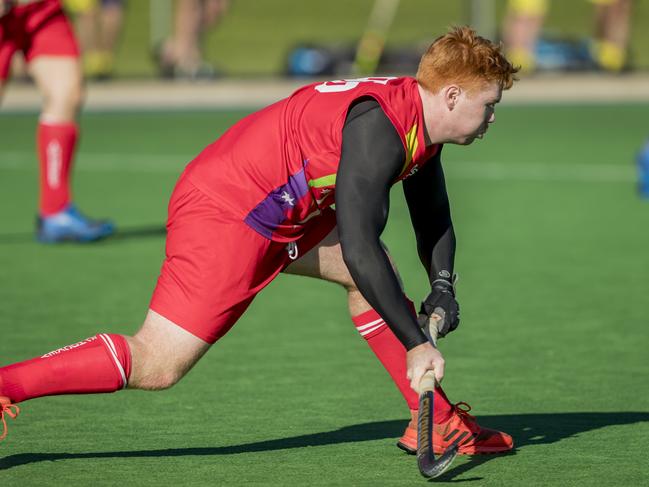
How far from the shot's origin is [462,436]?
4.92 metres

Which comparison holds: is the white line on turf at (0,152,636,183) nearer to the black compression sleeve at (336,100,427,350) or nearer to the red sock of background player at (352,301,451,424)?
the red sock of background player at (352,301,451,424)

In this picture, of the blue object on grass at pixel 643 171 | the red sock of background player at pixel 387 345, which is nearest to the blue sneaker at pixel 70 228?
the blue object on grass at pixel 643 171

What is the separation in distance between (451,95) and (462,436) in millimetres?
1132

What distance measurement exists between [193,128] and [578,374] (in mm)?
10852

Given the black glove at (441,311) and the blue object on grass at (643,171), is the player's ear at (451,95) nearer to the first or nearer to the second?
the black glove at (441,311)

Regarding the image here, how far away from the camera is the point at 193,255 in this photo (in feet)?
15.3

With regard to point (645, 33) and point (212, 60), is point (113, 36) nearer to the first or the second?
point (212, 60)

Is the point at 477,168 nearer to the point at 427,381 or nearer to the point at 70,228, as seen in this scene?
the point at 70,228

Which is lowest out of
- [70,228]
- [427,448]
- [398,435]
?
[70,228]

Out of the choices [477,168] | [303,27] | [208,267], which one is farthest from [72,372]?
[303,27]

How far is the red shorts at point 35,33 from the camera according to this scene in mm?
9148

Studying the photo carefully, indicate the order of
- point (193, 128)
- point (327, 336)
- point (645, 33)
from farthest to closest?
point (645, 33) < point (193, 128) < point (327, 336)

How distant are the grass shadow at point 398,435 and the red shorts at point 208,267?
56 centimetres

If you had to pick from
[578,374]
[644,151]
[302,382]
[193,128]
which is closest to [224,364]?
[302,382]
